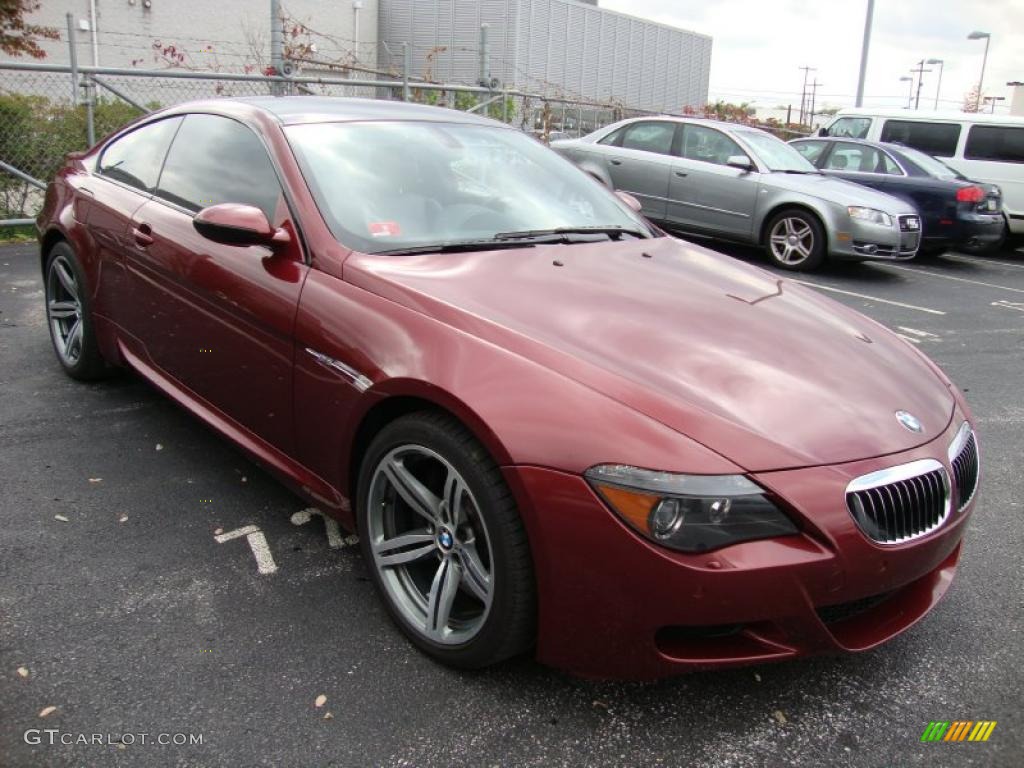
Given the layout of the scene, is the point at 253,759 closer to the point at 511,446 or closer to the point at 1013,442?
the point at 511,446

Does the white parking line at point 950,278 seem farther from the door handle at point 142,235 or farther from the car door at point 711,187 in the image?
the door handle at point 142,235

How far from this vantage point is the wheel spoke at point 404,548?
8.13 ft

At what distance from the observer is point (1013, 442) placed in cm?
452

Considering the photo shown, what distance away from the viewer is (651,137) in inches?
408

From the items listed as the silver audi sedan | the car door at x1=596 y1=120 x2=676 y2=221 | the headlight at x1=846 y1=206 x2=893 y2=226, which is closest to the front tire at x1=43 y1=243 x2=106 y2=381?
the silver audi sedan

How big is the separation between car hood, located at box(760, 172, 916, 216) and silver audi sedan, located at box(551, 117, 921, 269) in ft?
0.04

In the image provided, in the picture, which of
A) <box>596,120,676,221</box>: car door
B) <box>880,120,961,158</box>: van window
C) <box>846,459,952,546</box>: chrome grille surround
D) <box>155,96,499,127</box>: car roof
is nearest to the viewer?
<box>846,459,952,546</box>: chrome grille surround

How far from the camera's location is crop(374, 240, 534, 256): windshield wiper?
282 cm

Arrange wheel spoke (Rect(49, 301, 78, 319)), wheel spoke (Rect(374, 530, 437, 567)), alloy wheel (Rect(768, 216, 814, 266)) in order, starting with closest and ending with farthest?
wheel spoke (Rect(374, 530, 437, 567)) < wheel spoke (Rect(49, 301, 78, 319)) < alloy wheel (Rect(768, 216, 814, 266))

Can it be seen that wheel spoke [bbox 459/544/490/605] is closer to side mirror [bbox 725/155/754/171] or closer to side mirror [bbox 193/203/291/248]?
side mirror [bbox 193/203/291/248]

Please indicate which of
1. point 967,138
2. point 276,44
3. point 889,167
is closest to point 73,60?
point 276,44

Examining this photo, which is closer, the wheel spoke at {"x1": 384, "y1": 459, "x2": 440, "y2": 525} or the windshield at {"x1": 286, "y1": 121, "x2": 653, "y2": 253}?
the wheel spoke at {"x1": 384, "y1": 459, "x2": 440, "y2": 525}

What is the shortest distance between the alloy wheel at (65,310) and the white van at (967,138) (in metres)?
11.8

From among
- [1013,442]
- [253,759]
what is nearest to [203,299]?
[253,759]
